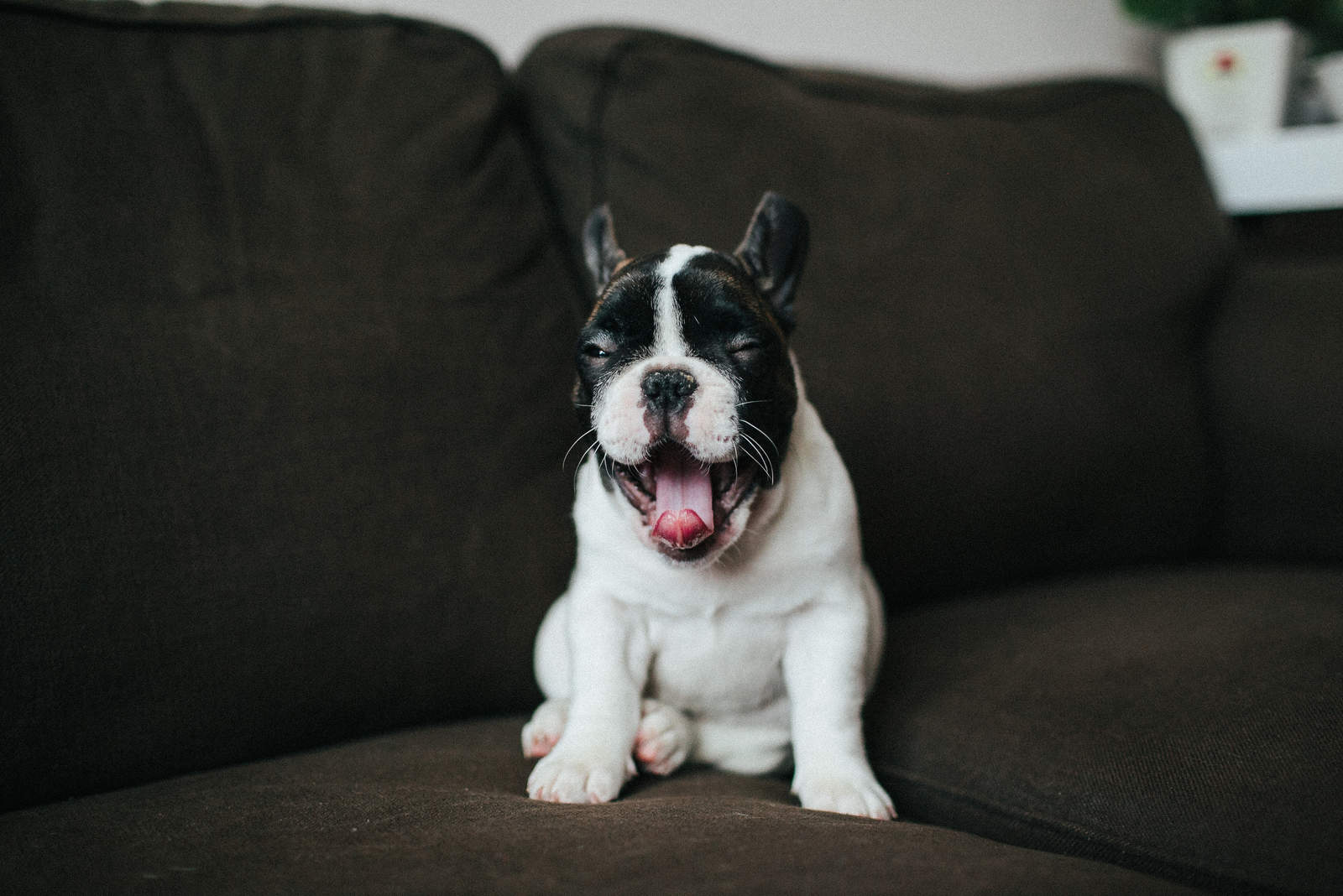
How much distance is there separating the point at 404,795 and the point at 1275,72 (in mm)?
2209

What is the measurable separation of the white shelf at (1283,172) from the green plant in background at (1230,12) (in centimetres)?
35

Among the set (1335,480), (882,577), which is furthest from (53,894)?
(1335,480)

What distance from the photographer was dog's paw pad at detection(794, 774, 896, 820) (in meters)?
0.93

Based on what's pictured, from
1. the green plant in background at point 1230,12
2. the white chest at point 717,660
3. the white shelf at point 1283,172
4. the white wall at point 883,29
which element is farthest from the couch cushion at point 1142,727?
the green plant in background at point 1230,12

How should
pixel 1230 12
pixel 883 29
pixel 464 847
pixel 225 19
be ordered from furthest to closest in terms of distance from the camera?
pixel 1230 12 < pixel 883 29 < pixel 225 19 < pixel 464 847

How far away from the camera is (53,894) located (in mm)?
656

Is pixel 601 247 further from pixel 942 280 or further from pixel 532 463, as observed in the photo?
pixel 942 280

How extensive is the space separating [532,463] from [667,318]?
0.34 meters

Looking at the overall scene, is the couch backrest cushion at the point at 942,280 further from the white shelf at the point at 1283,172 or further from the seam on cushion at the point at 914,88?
the white shelf at the point at 1283,172

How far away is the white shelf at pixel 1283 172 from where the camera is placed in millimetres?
2041

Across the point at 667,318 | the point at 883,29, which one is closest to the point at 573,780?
the point at 667,318

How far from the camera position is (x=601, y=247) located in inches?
43.2

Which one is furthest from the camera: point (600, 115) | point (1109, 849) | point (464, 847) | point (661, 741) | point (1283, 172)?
point (1283, 172)

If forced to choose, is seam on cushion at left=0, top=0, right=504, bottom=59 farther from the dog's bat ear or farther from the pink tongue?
the pink tongue
